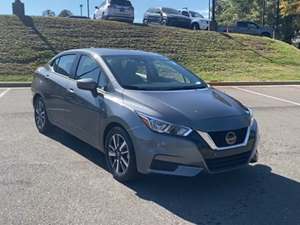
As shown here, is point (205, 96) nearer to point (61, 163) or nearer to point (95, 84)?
point (95, 84)

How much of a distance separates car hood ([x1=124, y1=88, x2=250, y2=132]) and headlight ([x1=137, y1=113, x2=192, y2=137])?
47 mm

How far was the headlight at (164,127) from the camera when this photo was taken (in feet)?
15.8

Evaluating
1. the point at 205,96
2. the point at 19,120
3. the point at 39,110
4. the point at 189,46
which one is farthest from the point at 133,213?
the point at 189,46

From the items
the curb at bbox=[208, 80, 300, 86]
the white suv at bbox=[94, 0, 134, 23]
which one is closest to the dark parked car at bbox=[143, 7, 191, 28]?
the white suv at bbox=[94, 0, 134, 23]

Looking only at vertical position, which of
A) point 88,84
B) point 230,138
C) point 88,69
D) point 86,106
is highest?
point 88,69

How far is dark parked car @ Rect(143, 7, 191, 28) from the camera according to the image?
31.3 meters

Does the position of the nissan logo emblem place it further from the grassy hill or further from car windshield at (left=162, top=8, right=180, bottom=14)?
car windshield at (left=162, top=8, right=180, bottom=14)

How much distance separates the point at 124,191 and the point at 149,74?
174 centimetres

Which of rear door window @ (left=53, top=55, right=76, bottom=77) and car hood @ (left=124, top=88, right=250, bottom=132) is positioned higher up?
rear door window @ (left=53, top=55, right=76, bottom=77)

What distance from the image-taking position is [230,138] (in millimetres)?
4992

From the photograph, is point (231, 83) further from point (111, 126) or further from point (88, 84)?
point (111, 126)

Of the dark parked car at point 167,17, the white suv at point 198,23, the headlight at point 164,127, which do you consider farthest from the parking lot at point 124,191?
the white suv at point 198,23

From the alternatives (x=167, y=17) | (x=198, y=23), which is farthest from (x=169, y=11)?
(x=198, y=23)

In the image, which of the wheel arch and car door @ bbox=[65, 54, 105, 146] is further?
car door @ bbox=[65, 54, 105, 146]
